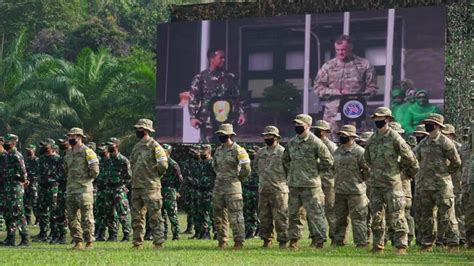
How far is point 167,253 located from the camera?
1792 centimetres

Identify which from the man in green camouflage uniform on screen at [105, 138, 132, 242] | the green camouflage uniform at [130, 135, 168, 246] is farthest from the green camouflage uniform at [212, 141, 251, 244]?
the man in green camouflage uniform on screen at [105, 138, 132, 242]

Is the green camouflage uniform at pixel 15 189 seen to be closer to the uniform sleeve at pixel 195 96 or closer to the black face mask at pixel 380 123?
the black face mask at pixel 380 123

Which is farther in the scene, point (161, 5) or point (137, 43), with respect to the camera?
point (161, 5)

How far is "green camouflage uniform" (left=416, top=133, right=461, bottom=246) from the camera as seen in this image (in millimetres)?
18422

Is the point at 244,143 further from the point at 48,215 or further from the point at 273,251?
the point at 273,251

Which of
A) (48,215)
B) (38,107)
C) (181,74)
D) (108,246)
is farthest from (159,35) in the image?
(108,246)

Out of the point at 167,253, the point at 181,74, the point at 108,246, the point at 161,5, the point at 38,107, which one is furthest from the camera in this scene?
the point at 161,5

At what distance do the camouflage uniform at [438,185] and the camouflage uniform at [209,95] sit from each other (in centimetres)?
1711

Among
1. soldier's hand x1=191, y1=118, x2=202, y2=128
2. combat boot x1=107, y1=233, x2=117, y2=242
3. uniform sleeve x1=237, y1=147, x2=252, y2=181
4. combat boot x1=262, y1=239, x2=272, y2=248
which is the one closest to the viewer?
uniform sleeve x1=237, y1=147, x2=252, y2=181

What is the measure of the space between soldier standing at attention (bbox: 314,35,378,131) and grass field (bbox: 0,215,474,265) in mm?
14468

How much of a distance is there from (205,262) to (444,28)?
59.6 feet

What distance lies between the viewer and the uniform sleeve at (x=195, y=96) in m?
36.5

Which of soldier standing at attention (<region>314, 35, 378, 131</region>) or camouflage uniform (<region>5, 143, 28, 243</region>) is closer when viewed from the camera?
camouflage uniform (<region>5, 143, 28, 243</region>)

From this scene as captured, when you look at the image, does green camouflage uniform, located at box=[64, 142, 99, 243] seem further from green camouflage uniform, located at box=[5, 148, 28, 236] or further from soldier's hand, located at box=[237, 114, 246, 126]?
soldier's hand, located at box=[237, 114, 246, 126]
